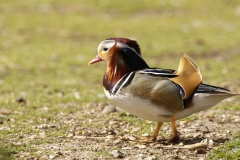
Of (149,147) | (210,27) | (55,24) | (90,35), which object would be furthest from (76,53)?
(149,147)

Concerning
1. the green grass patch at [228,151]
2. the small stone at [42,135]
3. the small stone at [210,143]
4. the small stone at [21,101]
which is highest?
the green grass patch at [228,151]

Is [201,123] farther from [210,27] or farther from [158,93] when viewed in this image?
[210,27]

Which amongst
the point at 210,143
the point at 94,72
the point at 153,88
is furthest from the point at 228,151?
the point at 94,72

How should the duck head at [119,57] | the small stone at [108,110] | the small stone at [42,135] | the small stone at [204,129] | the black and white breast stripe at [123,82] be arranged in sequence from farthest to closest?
the small stone at [108,110], the small stone at [204,129], the small stone at [42,135], the duck head at [119,57], the black and white breast stripe at [123,82]

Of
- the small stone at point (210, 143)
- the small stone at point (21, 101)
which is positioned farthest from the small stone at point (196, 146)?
the small stone at point (21, 101)

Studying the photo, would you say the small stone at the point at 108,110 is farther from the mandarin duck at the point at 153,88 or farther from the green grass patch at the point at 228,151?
the green grass patch at the point at 228,151

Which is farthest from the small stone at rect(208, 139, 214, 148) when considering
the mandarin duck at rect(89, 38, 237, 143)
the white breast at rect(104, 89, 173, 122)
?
the white breast at rect(104, 89, 173, 122)

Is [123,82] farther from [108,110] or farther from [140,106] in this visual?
[108,110]

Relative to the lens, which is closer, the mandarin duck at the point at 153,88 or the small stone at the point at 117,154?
the small stone at the point at 117,154

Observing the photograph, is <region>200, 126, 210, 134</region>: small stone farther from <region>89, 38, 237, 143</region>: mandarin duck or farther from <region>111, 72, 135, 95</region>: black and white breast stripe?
<region>111, 72, 135, 95</region>: black and white breast stripe

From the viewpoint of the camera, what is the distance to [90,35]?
18.8 meters

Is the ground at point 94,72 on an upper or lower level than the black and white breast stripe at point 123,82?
lower

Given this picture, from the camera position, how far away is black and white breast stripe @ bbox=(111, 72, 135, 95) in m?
5.79

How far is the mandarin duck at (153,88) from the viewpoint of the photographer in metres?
5.73
